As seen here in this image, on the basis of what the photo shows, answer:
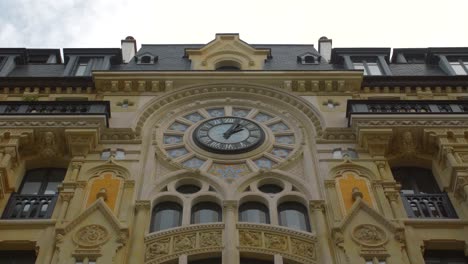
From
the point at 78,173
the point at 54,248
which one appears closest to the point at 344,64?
the point at 78,173

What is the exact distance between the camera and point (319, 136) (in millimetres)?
24250

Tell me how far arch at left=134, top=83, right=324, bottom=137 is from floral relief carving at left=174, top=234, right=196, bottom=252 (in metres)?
6.82

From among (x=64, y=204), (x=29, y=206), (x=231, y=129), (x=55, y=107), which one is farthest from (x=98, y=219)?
(x=231, y=129)

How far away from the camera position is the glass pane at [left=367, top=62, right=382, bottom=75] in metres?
29.6

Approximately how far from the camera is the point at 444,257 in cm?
1933

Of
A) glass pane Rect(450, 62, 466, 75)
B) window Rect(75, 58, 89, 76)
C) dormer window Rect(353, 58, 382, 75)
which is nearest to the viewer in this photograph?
glass pane Rect(450, 62, 466, 75)

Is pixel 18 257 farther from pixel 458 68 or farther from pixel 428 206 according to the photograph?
pixel 458 68

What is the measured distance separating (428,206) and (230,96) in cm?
910

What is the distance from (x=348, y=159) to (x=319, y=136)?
1957mm

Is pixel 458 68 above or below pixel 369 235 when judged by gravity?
above

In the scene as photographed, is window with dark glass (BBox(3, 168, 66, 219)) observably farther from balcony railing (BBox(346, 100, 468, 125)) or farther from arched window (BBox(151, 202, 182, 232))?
balcony railing (BBox(346, 100, 468, 125))

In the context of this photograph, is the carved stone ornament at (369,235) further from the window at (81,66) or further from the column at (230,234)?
the window at (81,66)

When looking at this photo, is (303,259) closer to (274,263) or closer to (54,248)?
(274,263)

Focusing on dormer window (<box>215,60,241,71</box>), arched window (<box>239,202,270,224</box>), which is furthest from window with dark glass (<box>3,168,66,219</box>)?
dormer window (<box>215,60,241,71</box>)
